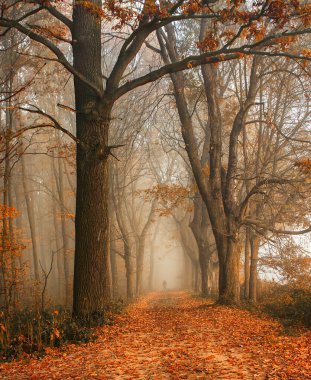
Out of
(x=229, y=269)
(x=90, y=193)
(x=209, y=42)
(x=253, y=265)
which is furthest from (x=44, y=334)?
(x=253, y=265)

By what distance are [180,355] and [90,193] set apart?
3.86 metres

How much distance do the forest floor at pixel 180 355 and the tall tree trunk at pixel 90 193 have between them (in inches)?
35.6

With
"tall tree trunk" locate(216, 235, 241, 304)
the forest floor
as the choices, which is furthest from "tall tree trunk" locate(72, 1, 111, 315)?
"tall tree trunk" locate(216, 235, 241, 304)

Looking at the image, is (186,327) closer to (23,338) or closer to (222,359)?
(222,359)

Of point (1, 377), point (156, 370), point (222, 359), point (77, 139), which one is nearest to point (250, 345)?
point (222, 359)

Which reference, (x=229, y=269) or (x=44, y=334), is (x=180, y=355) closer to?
(x=44, y=334)

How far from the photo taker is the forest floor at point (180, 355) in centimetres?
502

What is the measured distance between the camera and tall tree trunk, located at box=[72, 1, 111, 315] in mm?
8312

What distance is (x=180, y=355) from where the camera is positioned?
588 cm

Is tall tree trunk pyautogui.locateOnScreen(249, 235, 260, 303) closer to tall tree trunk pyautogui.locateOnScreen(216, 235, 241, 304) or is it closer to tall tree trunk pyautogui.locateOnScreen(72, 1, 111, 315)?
tall tree trunk pyautogui.locateOnScreen(216, 235, 241, 304)

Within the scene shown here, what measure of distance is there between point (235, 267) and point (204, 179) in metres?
2.93

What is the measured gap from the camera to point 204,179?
12.9 metres

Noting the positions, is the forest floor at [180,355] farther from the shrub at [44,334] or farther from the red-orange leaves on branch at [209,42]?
the red-orange leaves on branch at [209,42]

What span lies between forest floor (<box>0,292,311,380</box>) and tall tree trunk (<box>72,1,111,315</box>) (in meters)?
0.90
